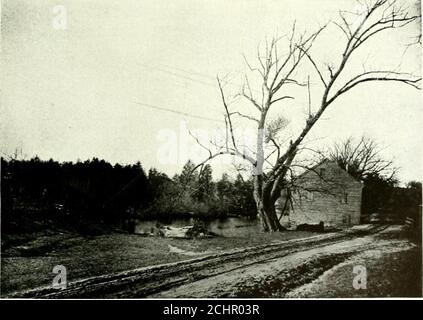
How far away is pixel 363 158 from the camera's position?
532 cm

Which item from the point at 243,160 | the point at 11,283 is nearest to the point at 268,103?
the point at 243,160

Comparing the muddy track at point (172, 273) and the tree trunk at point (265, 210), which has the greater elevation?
the tree trunk at point (265, 210)

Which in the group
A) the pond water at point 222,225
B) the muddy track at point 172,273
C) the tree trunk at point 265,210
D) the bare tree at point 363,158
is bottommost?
the muddy track at point 172,273

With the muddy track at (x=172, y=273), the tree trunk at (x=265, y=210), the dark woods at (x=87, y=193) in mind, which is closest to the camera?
the muddy track at (x=172, y=273)

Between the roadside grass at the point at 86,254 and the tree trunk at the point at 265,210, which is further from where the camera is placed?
the tree trunk at the point at 265,210

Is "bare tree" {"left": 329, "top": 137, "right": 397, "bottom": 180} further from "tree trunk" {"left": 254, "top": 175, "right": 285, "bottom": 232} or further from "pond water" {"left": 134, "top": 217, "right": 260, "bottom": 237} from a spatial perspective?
"pond water" {"left": 134, "top": 217, "right": 260, "bottom": 237}

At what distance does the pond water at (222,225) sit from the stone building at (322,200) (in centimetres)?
43

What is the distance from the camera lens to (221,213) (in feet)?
17.4

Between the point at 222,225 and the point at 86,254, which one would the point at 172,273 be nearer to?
the point at 222,225

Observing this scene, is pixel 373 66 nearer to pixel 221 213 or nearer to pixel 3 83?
pixel 221 213

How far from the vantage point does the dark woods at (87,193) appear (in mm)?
4938

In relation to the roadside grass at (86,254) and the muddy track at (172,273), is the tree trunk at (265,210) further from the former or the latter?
the roadside grass at (86,254)

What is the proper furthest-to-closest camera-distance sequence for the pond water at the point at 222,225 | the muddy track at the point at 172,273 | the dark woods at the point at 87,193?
1. the pond water at the point at 222,225
2. the dark woods at the point at 87,193
3. the muddy track at the point at 172,273
